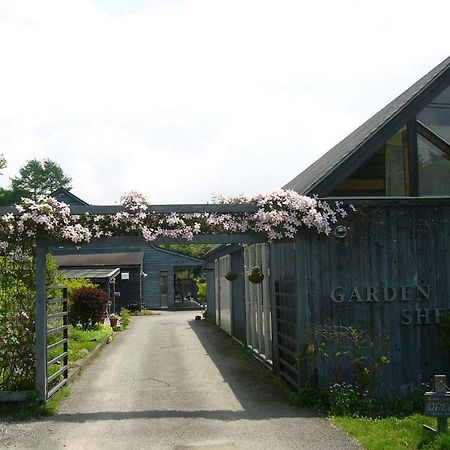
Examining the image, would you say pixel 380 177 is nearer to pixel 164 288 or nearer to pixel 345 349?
pixel 345 349

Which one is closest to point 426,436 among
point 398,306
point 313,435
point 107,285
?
point 313,435

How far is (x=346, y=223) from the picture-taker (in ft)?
31.5

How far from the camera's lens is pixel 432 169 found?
32.6 ft

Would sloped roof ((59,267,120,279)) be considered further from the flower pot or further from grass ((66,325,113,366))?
the flower pot

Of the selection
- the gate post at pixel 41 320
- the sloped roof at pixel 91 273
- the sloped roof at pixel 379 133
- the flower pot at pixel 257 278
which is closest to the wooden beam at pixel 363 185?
the sloped roof at pixel 379 133

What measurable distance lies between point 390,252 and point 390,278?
408mm

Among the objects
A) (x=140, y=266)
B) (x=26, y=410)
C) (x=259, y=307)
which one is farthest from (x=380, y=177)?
(x=140, y=266)

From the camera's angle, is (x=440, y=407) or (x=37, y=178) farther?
(x=37, y=178)

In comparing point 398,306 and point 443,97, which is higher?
point 443,97

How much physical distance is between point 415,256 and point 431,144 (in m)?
1.88

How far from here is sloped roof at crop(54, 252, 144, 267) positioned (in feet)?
120

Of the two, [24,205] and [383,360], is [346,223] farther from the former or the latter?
[24,205]

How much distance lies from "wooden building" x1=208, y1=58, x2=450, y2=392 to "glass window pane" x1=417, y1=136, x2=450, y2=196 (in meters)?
0.02

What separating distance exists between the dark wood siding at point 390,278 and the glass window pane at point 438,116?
4.24 feet
